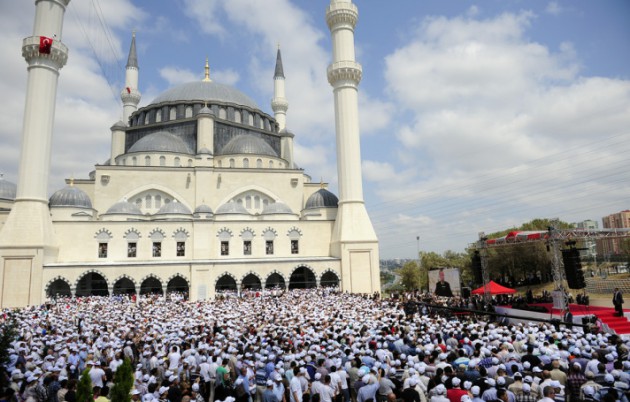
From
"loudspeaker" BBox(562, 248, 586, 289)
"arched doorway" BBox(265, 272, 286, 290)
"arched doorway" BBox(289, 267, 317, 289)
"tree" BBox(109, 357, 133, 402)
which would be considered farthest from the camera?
"arched doorway" BBox(289, 267, 317, 289)

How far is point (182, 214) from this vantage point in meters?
31.4

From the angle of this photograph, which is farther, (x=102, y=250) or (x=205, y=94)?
(x=205, y=94)

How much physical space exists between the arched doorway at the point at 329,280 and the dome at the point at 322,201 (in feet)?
20.5

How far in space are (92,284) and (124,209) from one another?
5.91 m

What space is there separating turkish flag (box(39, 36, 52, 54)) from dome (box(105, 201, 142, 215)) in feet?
38.1

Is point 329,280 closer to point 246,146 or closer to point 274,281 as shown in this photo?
point 274,281

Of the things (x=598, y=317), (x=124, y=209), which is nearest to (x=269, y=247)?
(x=124, y=209)

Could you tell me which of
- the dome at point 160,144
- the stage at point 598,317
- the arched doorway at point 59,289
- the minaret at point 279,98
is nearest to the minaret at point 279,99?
the minaret at point 279,98

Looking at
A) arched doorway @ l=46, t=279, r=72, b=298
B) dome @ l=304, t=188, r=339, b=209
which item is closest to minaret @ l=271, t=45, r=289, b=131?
dome @ l=304, t=188, r=339, b=209

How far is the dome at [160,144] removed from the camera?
37.8 m

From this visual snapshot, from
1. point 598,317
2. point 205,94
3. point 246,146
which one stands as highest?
point 205,94

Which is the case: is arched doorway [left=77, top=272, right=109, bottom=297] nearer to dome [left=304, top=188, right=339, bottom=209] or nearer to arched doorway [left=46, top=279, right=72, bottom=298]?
arched doorway [left=46, top=279, right=72, bottom=298]

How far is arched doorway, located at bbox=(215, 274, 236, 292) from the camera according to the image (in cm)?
3153

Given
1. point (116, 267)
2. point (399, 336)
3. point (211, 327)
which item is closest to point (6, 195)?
point (116, 267)
